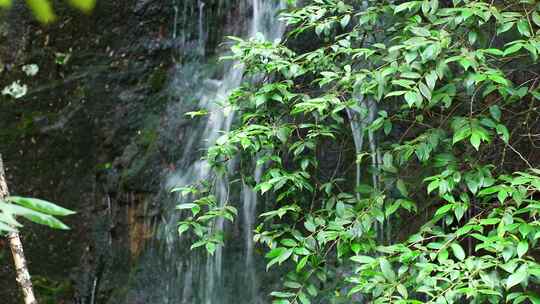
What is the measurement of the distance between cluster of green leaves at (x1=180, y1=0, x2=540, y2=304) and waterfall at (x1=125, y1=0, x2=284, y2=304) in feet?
1.79

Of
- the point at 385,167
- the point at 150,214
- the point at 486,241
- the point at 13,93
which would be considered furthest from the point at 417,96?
the point at 13,93

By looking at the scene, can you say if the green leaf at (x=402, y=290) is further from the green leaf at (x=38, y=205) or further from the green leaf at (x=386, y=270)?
the green leaf at (x=38, y=205)

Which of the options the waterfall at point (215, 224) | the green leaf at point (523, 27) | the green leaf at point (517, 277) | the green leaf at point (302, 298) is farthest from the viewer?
the waterfall at point (215, 224)

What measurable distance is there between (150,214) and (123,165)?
1.68ft

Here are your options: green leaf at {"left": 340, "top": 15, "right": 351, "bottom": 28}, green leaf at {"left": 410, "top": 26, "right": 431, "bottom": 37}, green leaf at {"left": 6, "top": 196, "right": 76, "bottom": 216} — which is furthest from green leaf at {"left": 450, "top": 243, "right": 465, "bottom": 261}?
green leaf at {"left": 6, "top": 196, "right": 76, "bottom": 216}

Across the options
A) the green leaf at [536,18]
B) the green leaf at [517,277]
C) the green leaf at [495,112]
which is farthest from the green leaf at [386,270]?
the green leaf at [536,18]

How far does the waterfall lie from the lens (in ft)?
13.7

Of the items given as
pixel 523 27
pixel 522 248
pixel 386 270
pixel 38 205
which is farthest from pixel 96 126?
pixel 38 205

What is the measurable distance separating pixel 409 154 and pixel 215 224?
1.41 metres

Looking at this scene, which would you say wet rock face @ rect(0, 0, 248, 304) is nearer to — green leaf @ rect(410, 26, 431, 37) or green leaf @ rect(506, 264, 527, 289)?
green leaf @ rect(410, 26, 431, 37)

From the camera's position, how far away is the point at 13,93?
5633 mm

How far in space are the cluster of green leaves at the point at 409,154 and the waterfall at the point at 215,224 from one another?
0.55 m

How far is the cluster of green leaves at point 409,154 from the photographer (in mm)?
2541

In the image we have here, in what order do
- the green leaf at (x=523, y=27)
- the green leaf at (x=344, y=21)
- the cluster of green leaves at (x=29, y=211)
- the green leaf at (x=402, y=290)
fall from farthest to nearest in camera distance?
the green leaf at (x=344, y=21)
the green leaf at (x=523, y=27)
the green leaf at (x=402, y=290)
the cluster of green leaves at (x=29, y=211)
